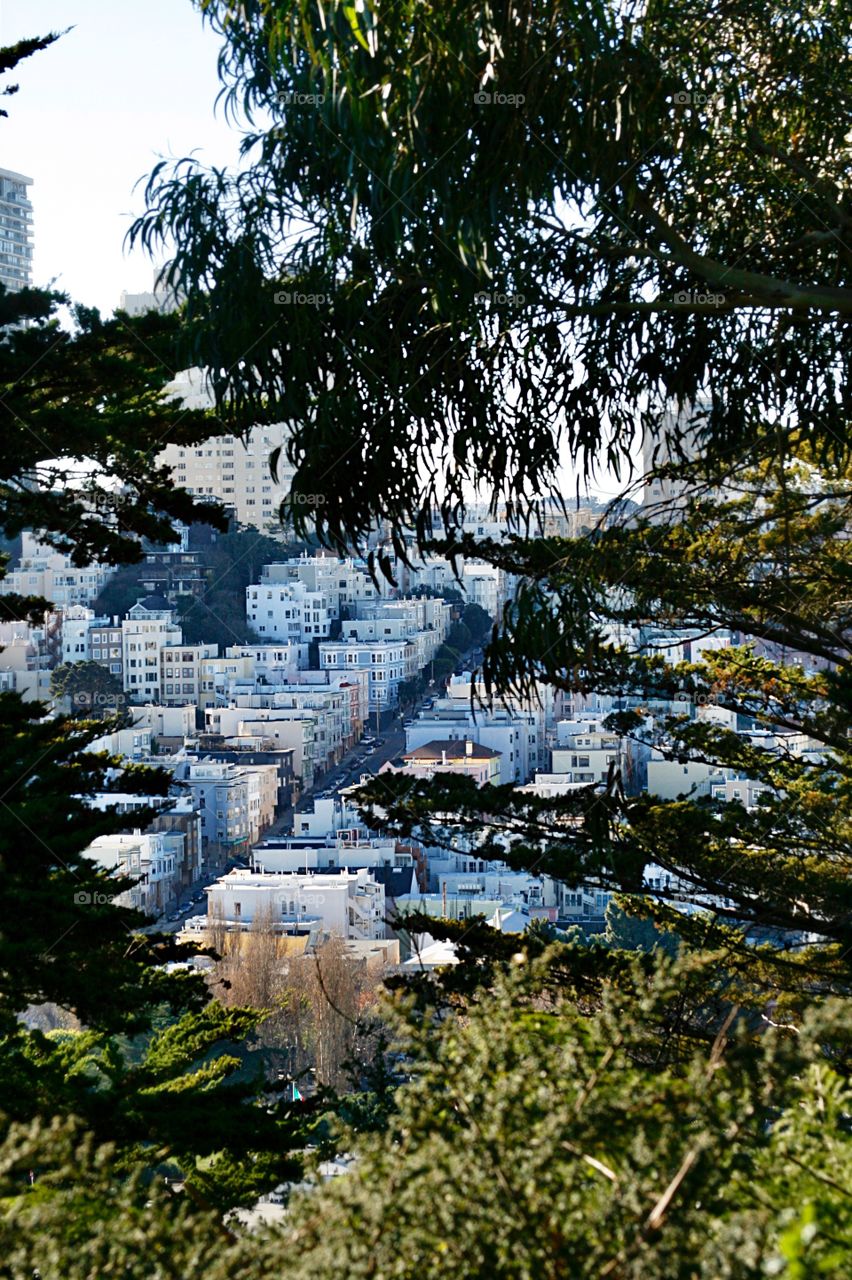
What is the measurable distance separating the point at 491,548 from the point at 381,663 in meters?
24.8

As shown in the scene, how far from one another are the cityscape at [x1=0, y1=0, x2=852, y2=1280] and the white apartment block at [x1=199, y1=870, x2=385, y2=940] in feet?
48.3

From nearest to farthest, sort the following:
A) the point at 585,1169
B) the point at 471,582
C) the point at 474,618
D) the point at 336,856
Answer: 1. the point at 585,1169
2. the point at 474,618
3. the point at 471,582
4. the point at 336,856

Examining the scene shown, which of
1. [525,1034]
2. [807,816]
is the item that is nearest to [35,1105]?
[525,1034]

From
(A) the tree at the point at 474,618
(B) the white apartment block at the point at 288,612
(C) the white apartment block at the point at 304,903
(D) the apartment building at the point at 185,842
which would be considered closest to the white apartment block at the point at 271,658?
(B) the white apartment block at the point at 288,612

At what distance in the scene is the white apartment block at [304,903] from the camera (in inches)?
814

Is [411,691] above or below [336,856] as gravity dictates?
above

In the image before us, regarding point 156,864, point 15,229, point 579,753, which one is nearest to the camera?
point 15,229

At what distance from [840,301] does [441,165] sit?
2.75 ft

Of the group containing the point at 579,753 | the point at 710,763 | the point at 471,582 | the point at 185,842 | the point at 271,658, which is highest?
the point at 471,582

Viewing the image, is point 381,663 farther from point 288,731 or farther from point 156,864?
point 156,864

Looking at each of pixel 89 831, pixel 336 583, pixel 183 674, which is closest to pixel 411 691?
pixel 183 674

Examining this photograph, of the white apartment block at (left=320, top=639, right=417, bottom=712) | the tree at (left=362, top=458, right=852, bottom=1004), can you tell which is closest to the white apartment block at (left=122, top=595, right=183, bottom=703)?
the white apartment block at (left=320, top=639, right=417, bottom=712)

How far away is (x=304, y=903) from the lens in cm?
2131

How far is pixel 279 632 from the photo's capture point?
112ft
